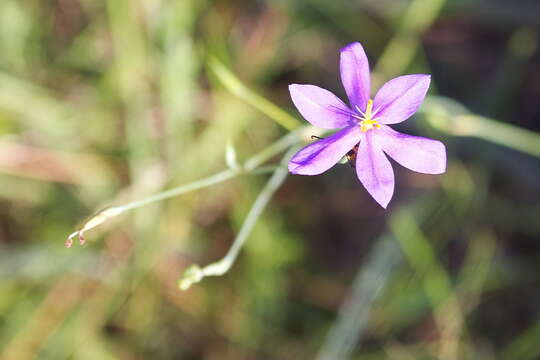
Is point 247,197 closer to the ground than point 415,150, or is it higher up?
higher up

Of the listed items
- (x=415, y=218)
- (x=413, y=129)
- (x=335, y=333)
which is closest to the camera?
(x=335, y=333)

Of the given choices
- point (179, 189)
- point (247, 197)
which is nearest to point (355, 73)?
point (179, 189)

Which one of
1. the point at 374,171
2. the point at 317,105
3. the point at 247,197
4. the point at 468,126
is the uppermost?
the point at 247,197

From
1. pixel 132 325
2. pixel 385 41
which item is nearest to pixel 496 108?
pixel 385 41

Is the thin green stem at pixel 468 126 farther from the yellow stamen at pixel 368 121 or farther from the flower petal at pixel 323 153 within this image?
the flower petal at pixel 323 153

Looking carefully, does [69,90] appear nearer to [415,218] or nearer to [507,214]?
Answer: [415,218]

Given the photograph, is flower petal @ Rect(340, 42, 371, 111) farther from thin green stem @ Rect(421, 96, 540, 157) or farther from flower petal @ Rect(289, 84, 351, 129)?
thin green stem @ Rect(421, 96, 540, 157)

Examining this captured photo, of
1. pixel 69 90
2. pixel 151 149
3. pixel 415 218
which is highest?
pixel 69 90

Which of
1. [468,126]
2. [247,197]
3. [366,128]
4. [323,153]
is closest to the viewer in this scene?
[323,153]

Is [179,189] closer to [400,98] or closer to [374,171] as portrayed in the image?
[374,171]
